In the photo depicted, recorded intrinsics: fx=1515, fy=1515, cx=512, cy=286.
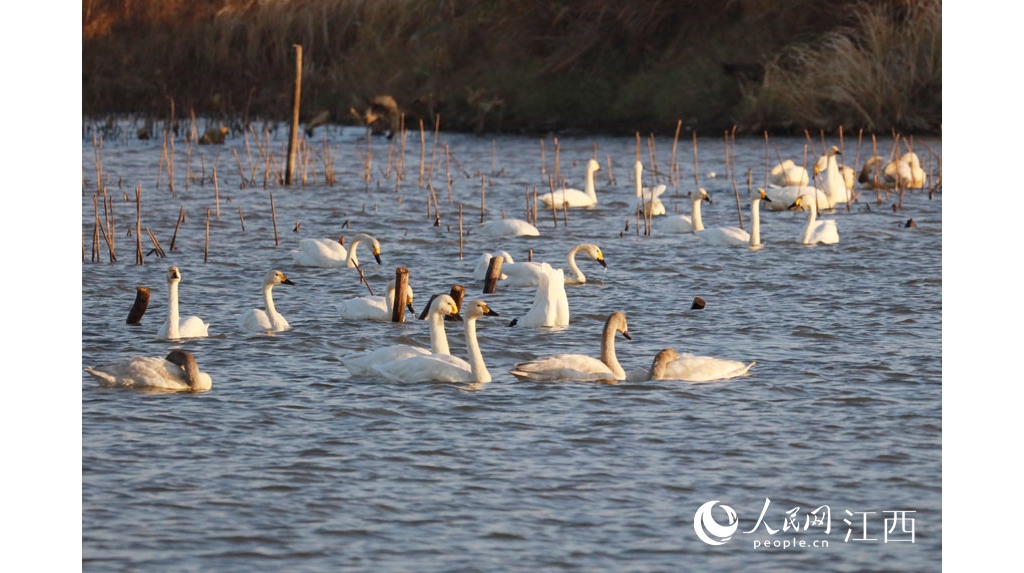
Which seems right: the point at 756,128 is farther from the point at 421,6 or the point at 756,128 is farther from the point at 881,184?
the point at 421,6

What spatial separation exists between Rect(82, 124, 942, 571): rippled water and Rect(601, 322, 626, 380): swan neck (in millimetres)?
199

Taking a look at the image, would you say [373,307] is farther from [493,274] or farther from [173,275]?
[493,274]

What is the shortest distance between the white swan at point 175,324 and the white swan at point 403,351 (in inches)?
70.8

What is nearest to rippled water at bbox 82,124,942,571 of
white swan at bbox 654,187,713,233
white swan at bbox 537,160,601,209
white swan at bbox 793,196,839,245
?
white swan at bbox 793,196,839,245

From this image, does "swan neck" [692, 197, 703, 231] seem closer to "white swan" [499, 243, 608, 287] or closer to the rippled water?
the rippled water

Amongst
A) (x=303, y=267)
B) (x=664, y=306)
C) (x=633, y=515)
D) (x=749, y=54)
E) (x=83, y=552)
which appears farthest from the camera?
(x=749, y=54)

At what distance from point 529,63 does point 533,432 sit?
103 feet

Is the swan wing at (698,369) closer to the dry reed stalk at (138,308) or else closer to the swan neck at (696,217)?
the dry reed stalk at (138,308)

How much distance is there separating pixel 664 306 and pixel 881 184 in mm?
11826

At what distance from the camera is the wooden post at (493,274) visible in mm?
15602

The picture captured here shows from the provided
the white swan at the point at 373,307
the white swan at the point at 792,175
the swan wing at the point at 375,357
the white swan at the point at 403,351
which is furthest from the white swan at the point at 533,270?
the white swan at the point at 792,175

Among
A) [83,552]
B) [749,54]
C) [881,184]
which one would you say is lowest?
[83,552]

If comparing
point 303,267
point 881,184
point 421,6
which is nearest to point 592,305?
point 303,267

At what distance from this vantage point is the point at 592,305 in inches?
594
